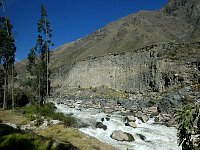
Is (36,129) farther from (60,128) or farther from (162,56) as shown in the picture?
(162,56)

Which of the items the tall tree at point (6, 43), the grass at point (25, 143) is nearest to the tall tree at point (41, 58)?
the tall tree at point (6, 43)

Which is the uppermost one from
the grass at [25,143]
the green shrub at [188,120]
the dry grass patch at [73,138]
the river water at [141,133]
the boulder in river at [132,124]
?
the green shrub at [188,120]

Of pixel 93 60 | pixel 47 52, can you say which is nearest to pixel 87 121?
pixel 47 52

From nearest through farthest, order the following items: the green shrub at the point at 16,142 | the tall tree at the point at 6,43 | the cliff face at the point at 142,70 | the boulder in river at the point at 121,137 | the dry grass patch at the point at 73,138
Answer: the green shrub at the point at 16,142
the dry grass patch at the point at 73,138
the boulder in river at the point at 121,137
the tall tree at the point at 6,43
the cliff face at the point at 142,70

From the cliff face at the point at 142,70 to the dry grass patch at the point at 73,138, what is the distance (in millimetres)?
53942

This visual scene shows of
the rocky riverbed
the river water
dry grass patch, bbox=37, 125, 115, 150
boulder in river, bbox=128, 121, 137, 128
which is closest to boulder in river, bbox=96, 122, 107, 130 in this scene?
the rocky riverbed

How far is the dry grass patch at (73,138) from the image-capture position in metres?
20.7

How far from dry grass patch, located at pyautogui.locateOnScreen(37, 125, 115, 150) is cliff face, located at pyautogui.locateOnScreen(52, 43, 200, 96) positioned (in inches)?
2124

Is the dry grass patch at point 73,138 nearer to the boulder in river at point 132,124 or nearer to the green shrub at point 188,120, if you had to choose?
the green shrub at point 188,120

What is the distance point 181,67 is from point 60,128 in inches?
2346

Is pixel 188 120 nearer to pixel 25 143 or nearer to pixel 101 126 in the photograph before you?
pixel 25 143

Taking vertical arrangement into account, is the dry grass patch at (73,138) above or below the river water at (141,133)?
above

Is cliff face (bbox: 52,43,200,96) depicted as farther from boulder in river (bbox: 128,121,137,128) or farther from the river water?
boulder in river (bbox: 128,121,137,128)

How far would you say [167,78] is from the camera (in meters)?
82.6
